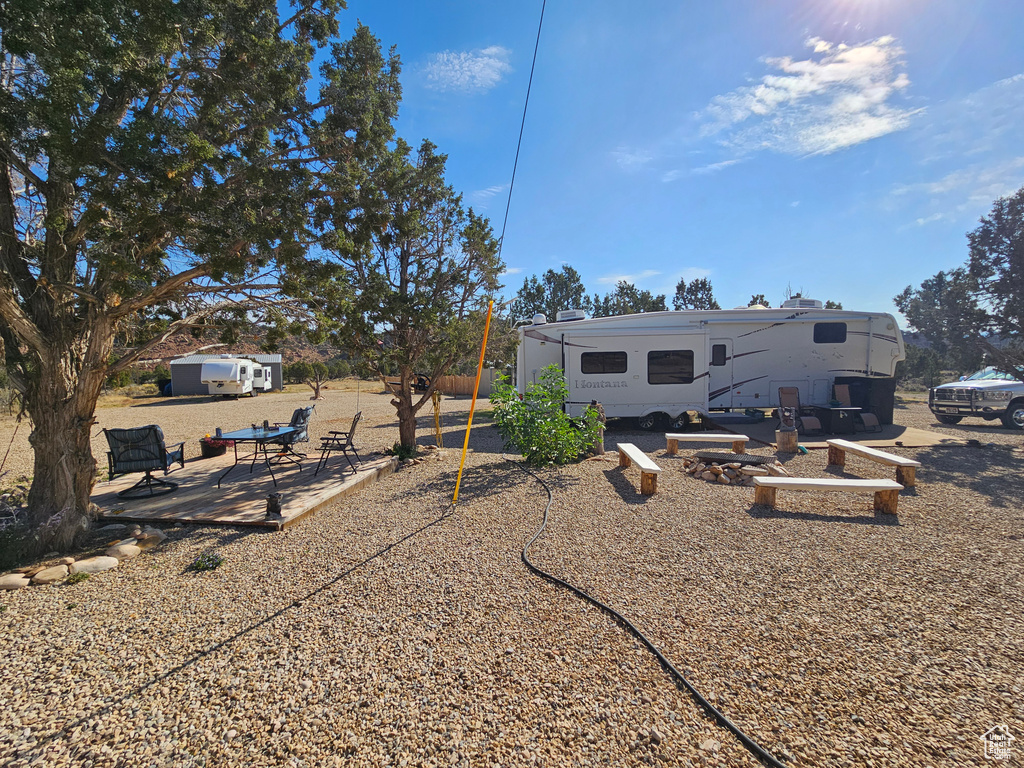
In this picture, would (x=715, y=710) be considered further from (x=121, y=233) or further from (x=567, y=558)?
(x=121, y=233)

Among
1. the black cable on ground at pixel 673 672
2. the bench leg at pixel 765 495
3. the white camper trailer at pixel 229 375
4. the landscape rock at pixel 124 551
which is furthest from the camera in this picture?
the white camper trailer at pixel 229 375

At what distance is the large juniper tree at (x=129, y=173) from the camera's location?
3025 millimetres

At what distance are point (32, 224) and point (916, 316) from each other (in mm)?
27239

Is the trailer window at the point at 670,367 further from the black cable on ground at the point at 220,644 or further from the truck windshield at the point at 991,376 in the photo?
the truck windshield at the point at 991,376

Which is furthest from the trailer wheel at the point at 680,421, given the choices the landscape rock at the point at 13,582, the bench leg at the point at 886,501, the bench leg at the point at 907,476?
the landscape rock at the point at 13,582

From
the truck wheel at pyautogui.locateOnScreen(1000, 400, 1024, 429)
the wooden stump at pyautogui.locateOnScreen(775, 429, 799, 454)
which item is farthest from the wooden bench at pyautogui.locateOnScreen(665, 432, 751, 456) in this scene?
the truck wheel at pyautogui.locateOnScreen(1000, 400, 1024, 429)

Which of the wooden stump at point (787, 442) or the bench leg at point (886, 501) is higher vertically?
the wooden stump at point (787, 442)

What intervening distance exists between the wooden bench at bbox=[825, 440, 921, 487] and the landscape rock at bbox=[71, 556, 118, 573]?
29.0 feet

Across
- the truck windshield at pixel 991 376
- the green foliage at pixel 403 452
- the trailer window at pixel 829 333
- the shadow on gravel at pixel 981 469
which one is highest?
the trailer window at pixel 829 333

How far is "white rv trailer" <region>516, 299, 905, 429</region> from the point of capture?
416 inches

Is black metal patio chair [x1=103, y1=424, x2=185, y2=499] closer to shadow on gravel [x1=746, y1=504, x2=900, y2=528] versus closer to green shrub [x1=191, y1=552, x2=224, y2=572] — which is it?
green shrub [x1=191, y1=552, x2=224, y2=572]

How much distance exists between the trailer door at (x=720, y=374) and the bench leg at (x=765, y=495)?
6505 millimetres

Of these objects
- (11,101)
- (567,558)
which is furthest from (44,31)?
(567,558)

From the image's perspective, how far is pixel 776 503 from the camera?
17.4 ft
